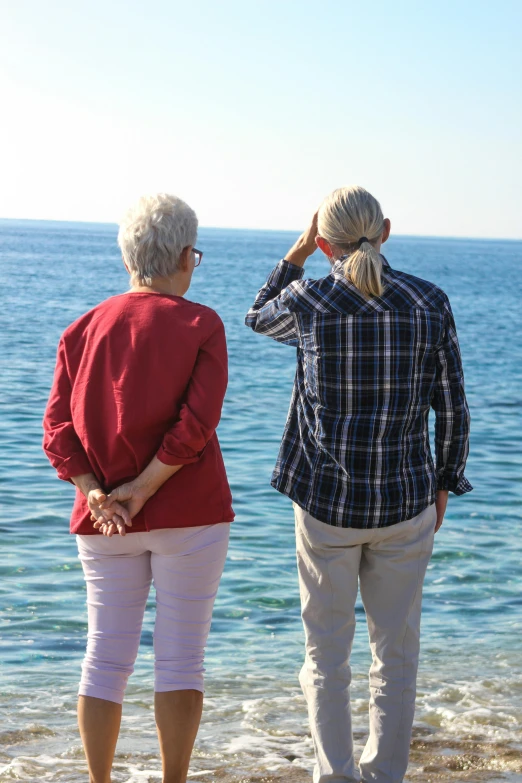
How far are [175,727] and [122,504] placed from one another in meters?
0.66

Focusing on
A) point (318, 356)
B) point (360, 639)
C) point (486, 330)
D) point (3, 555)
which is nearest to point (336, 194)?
point (318, 356)

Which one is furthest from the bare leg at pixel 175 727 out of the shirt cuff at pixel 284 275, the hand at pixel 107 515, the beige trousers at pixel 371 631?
the shirt cuff at pixel 284 275

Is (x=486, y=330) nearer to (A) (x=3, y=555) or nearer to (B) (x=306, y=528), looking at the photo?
(A) (x=3, y=555)

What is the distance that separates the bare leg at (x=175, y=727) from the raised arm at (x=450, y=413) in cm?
102

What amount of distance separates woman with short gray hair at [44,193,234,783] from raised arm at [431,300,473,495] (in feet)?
2.21

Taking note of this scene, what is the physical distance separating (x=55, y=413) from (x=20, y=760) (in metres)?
1.48

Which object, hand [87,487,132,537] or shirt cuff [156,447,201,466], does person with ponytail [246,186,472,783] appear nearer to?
shirt cuff [156,447,201,466]

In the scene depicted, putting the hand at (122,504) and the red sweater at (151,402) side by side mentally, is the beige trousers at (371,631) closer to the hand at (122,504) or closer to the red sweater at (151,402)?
the red sweater at (151,402)

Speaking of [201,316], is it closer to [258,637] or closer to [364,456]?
[364,456]

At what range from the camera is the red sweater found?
2.68 m

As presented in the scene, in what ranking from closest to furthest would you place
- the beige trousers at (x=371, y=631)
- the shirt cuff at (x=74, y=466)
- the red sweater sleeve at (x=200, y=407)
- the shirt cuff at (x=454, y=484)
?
the red sweater sleeve at (x=200, y=407) < the shirt cuff at (x=74, y=466) < the beige trousers at (x=371, y=631) < the shirt cuff at (x=454, y=484)

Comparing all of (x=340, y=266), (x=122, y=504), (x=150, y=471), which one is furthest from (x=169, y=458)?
(x=340, y=266)

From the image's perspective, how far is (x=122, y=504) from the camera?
269 centimetres

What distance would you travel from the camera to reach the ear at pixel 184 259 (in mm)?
2777
